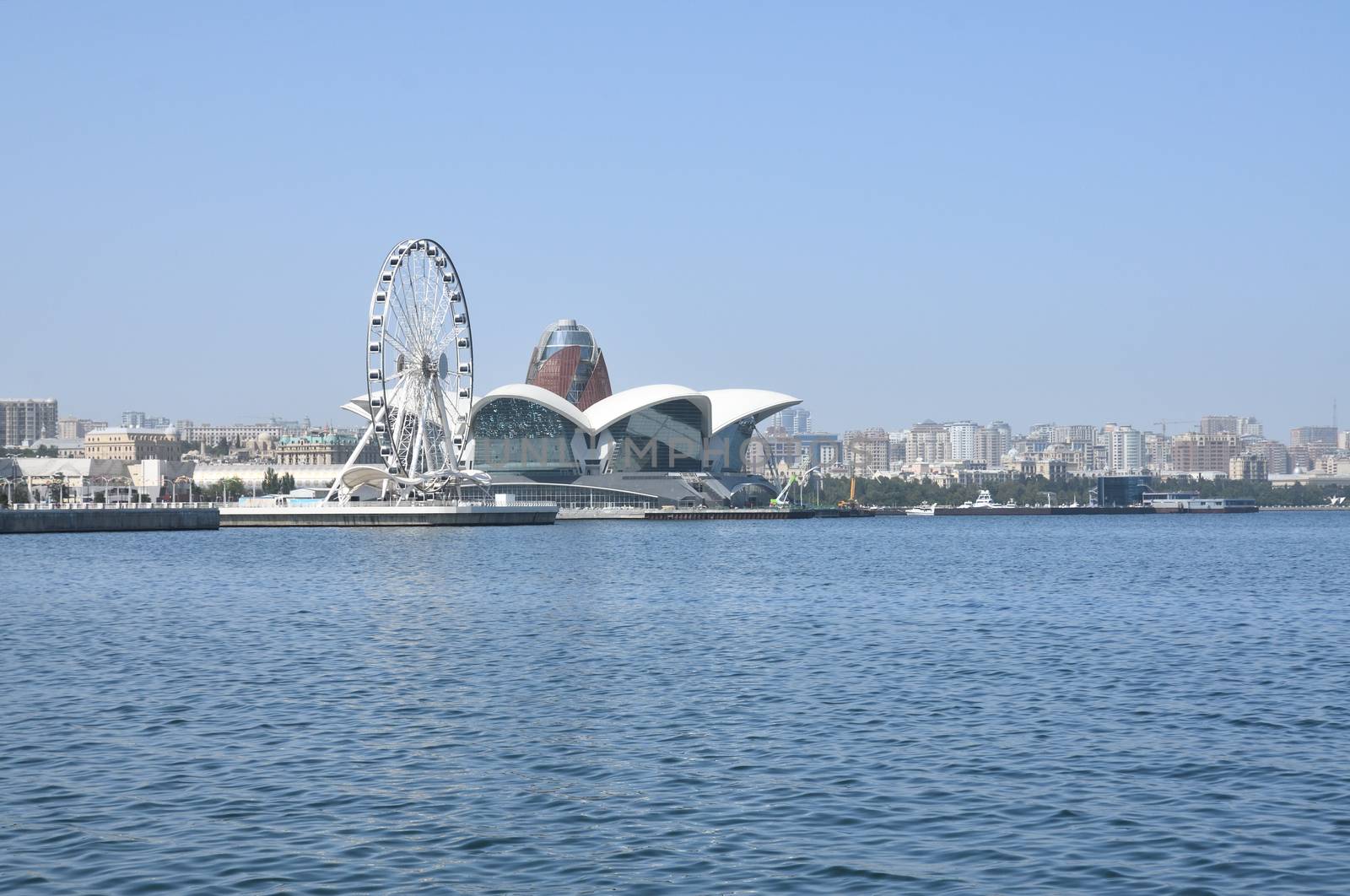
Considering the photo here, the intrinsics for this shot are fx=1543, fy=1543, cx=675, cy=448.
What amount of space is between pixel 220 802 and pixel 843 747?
593 centimetres

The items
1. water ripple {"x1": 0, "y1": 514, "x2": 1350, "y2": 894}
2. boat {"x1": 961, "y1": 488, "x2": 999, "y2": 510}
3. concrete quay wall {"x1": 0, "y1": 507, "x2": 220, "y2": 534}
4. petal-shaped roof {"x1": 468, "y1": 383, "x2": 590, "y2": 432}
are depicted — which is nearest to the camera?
water ripple {"x1": 0, "y1": 514, "x2": 1350, "y2": 894}

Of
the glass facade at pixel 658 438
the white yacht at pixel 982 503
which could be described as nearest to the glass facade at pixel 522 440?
the glass facade at pixel 658 438

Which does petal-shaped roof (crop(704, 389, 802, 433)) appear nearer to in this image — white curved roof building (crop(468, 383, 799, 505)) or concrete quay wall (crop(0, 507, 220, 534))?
white curved roof building (crop(468, 383, 799, 505))

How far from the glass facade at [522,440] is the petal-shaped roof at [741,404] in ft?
40.3

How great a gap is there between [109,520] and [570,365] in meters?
51.4

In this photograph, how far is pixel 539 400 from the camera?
4690 inches

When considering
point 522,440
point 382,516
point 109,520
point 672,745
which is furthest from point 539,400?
point 672,745

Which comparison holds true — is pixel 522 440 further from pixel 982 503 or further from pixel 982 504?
pixel 982 503

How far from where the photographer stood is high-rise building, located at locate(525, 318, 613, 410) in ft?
424

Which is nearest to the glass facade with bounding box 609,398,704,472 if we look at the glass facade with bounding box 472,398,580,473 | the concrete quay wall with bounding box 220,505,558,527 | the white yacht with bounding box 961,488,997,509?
the glass facade with bounding box 472,398,580,473

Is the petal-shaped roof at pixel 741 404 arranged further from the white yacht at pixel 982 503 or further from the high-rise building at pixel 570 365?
the white yacht at pixel 982 503

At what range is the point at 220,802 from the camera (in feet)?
41.5

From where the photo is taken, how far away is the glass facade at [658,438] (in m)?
123

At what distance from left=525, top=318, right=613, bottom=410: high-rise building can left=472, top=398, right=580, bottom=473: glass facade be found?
6270 mm
